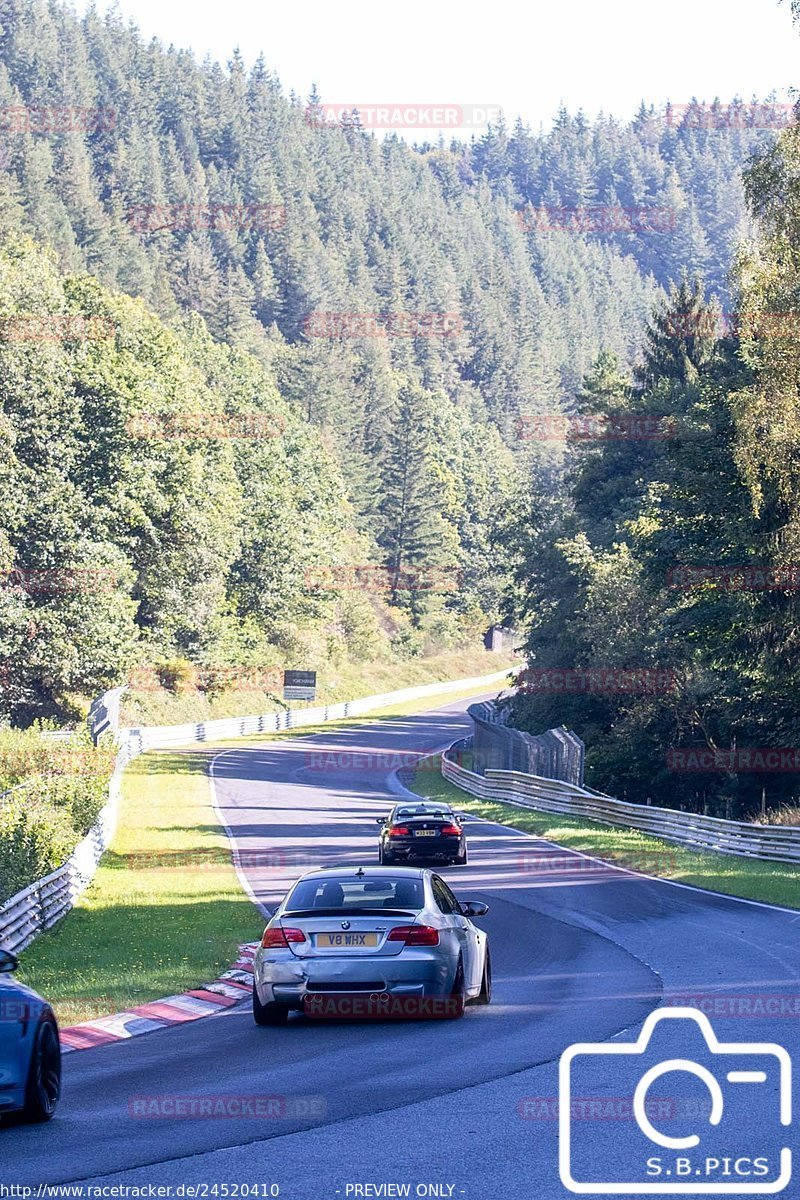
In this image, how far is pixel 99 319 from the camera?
76.8 m

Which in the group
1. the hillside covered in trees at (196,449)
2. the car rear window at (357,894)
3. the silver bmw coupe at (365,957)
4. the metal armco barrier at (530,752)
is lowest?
the metal armco barrier at (530,752)

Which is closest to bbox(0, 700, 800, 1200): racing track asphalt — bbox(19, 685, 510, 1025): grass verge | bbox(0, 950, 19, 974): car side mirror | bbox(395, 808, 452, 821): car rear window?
bbox(0, 950, 19, 974): car side mirror

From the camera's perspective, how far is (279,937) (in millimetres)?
13078

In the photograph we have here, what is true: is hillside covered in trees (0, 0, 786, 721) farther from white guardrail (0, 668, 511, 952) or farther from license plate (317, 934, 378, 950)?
license plate (317, 934, 378, 950)

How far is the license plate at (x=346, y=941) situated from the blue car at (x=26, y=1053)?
13.1 feet

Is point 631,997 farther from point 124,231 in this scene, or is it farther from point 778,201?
point 124,231

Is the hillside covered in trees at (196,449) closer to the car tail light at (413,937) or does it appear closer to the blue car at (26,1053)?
the car tail light at (413,937)

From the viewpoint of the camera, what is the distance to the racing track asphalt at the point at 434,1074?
7.76 meters

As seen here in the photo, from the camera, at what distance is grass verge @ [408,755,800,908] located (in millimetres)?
26625

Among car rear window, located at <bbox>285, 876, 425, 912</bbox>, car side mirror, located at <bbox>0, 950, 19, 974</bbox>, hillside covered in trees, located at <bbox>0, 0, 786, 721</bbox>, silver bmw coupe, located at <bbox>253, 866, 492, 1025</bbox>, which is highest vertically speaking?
hillside covered in trees, located at <bbox>0, 0, 786, 721</bbox>

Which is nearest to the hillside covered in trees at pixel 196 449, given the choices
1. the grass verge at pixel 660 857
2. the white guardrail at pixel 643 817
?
the white guardrail at pixel 643 817

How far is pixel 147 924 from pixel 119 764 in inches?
1289

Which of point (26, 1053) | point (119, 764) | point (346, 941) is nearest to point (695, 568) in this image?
point (346, 941)

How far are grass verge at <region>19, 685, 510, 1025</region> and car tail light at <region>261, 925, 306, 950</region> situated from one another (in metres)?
1.95
